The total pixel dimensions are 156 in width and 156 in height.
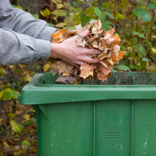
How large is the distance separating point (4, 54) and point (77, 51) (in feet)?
1.35

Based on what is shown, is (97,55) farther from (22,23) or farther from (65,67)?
(22,23)

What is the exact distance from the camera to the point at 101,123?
3.86 ft

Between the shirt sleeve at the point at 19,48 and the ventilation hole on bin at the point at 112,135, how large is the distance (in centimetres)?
57

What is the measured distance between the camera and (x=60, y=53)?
1.25m

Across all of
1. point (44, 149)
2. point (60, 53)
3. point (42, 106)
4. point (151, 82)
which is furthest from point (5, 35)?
point (151, 82)

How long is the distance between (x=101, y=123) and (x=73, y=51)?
45 centimetres

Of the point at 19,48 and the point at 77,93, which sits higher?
the point at 19,48

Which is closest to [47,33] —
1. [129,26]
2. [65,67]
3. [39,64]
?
[65,67]

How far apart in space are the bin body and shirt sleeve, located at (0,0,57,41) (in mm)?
549

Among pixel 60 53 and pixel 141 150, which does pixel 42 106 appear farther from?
pixel 141 150

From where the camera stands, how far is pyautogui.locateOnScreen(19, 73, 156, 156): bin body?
1.15m

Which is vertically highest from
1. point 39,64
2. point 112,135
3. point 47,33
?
point 47,33

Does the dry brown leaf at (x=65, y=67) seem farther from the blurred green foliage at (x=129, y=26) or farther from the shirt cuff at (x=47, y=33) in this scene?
the blurred green foliage at (x=129, y=26)

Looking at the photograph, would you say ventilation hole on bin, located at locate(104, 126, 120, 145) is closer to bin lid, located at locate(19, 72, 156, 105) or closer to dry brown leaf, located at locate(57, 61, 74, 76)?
bin lid, located at locate(19, 72, 156, 105)
